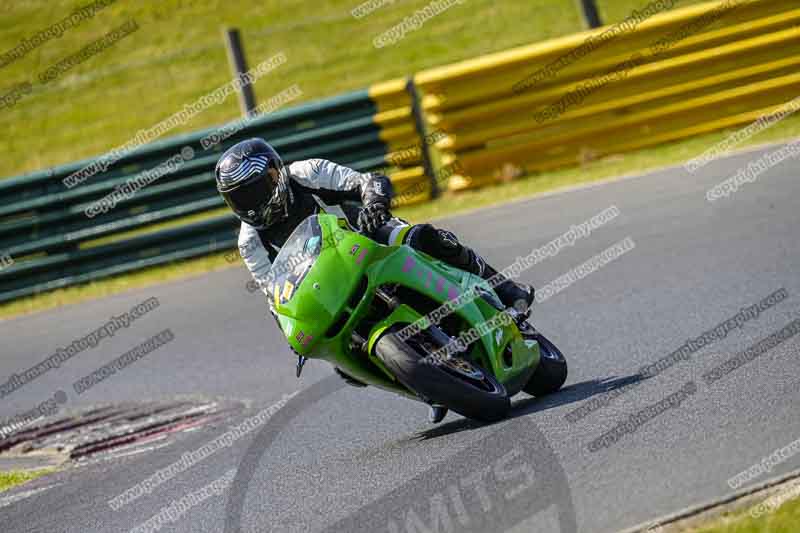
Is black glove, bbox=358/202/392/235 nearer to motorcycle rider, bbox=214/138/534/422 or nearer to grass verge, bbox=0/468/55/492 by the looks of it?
motorcycle rider, bbox=214/138/534/422

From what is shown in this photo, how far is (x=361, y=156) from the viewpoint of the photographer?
1514 centimetres

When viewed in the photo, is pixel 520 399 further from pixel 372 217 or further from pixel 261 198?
pixel 261 198

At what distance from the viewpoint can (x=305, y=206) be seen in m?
7.21

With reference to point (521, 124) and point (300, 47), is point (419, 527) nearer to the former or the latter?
point (521, 124)

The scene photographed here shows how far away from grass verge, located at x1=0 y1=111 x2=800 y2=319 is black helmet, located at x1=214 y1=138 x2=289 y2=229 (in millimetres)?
7509

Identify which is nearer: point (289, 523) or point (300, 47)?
point (289, 523)

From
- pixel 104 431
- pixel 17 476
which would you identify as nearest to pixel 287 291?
pixel 17 476

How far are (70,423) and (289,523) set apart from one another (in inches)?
186

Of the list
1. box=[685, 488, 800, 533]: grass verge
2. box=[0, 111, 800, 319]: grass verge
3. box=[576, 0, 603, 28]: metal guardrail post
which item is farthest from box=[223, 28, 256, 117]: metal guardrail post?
box=[685, 488, 800, 533]: grass verge

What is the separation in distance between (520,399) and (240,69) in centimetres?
910

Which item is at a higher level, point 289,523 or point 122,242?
point 289,523

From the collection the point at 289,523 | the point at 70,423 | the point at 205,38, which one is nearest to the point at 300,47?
the point at 205,38

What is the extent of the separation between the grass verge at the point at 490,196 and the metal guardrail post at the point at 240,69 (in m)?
1.86

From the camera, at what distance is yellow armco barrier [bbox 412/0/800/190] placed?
1433cm
